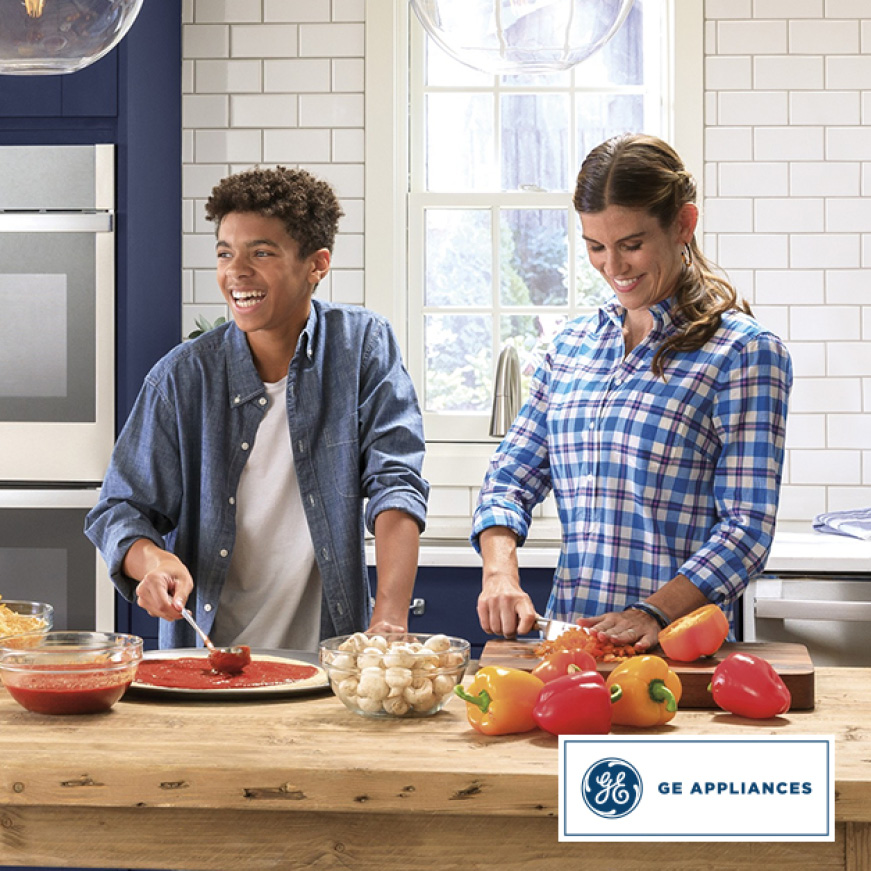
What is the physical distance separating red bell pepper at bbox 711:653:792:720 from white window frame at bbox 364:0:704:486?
2.42 metres

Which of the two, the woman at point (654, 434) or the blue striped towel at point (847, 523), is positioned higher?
the woman at point (654, 434)

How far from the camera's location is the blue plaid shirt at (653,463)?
6.48ft

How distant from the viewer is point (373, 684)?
1.60 meters

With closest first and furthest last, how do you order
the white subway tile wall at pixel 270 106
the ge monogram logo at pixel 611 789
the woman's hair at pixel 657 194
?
the ge monogram logo at pixel 611 789, the woman's hair at pixel 657 194, the white subway tile wall at pixel 270 106

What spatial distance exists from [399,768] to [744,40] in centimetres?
325

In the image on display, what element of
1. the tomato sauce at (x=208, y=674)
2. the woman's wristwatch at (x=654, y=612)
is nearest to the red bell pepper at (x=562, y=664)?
the woman's wristwatch at (x=654, y=612)

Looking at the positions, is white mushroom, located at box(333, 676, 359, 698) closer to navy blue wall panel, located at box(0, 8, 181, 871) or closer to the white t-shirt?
the white t-shirt

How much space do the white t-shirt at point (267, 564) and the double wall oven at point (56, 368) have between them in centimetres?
136

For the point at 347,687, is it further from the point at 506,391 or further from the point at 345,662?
the point at 506,391

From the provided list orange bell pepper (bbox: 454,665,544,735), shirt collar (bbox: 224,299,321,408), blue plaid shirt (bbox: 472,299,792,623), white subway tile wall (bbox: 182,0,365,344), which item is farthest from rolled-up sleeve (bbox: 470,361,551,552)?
white subway tile wall (bbox: 182,0,365,344)

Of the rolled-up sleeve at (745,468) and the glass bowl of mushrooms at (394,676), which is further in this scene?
the rolled-up sleeve at (745,468)

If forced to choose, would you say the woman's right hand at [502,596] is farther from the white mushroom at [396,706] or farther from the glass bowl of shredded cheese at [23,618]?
the glass bowl of shredded cheese at [23,618]

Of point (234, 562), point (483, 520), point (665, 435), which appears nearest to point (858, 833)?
point (665, 435)

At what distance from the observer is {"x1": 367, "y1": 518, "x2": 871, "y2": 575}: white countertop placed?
Answer: 3117mm
